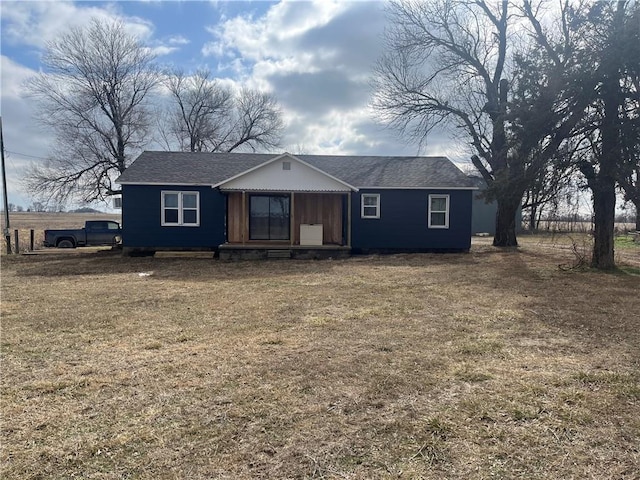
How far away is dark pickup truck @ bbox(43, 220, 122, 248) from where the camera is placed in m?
20.3

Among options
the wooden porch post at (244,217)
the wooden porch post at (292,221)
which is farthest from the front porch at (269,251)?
the wooden porch post at (244,217)

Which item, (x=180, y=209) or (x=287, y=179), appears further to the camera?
(x=180, y=209)

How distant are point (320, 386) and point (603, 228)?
1124 cm

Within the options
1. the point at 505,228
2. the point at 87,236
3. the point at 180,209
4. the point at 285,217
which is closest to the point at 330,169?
the point at 285,217

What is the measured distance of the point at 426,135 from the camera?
21766 mm

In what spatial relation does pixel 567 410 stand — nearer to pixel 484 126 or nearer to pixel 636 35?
pixel 636 35

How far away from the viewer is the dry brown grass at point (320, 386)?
8.64ft

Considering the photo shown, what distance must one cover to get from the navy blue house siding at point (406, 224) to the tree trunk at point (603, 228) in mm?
5714

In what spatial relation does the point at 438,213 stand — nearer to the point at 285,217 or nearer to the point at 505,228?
the point at 505,228

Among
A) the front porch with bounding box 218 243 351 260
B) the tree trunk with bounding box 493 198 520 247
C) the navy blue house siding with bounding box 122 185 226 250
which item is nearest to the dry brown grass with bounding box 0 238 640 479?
the front porch with bounding box 218 243 351 260

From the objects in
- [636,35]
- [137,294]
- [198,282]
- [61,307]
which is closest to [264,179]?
[198,282]

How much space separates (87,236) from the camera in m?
21.1

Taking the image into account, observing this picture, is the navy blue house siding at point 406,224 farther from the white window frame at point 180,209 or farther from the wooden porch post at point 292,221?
the white window frame at point 180,209

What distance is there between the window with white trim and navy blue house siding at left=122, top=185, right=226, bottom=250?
8.38 m
